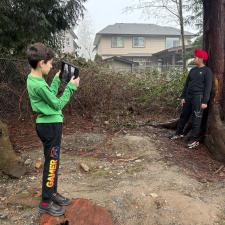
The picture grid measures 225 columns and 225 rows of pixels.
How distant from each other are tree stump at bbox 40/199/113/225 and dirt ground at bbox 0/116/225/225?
0.13 meters

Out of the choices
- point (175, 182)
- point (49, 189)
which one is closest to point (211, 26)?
point (175, 182)

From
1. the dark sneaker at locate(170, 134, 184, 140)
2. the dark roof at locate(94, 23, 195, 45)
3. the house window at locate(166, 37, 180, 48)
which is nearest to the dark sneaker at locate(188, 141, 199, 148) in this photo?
the dark sneaker at locate(170, 134, 184, 140)

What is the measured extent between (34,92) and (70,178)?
195 cm

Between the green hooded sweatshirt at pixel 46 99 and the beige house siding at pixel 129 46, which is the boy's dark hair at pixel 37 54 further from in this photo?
the beige house siding at pixel 129 46

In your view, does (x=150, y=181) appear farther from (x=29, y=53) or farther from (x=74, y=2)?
(x=74, y=2)

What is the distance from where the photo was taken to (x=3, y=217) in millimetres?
4258

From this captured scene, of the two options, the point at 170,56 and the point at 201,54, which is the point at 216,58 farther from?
the point at 170,56

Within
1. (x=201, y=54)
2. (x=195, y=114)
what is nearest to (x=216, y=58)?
(x=201, y=54)

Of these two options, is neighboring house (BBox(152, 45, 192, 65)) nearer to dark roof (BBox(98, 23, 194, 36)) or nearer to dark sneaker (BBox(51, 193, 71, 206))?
dark roof (BBox(98, 23, 194, 36))

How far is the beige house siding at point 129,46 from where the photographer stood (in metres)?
44.2

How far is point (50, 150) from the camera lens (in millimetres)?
3986

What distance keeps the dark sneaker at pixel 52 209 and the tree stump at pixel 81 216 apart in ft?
0.15

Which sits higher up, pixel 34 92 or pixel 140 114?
pixel 34 92

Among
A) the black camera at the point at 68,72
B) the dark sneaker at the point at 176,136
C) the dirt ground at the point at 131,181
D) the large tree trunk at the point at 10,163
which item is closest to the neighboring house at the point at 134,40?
the dark sneaker at the point at 176,136
